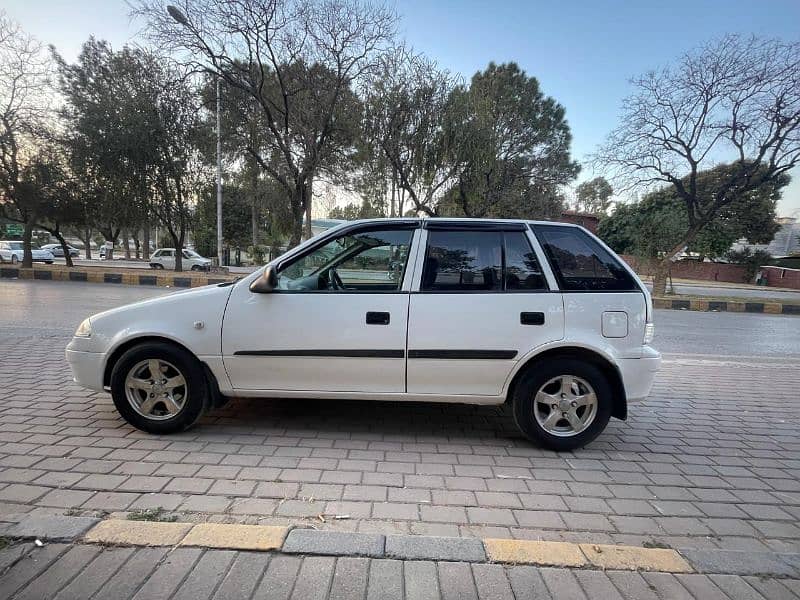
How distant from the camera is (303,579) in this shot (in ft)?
6.98

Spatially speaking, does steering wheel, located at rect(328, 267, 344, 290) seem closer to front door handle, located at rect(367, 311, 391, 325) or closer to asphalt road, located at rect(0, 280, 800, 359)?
front door handle, located at rect(367, 311, 391, 325)

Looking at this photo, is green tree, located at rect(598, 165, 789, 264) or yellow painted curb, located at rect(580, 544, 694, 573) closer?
yellow painted curb, located at rect(580, 544, 694, 573)

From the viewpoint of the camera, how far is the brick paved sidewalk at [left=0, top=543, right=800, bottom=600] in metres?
2.05

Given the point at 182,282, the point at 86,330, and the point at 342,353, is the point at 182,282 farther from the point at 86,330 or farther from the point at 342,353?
the point at 342,353

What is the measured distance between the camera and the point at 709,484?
126 inches

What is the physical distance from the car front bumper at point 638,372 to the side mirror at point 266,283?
106 inches

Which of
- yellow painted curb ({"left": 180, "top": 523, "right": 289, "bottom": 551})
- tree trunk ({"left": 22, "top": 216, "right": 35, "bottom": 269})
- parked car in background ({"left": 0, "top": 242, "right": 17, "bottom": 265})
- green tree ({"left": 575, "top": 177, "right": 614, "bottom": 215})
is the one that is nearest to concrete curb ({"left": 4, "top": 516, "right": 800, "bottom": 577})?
yellow painted curb ({"left": 180, "top": 523, "right": 289, "bottom": 551})

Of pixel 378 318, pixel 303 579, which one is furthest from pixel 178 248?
pixel 303 579


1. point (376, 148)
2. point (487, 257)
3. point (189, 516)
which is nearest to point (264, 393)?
point (189, 516)

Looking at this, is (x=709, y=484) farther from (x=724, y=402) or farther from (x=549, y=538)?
(x=724, y=402)

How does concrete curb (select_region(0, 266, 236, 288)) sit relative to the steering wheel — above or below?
below

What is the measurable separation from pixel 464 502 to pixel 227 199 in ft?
116

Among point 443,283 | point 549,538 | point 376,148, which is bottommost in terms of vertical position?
point 549,538

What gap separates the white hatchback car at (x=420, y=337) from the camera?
348 centimetres
